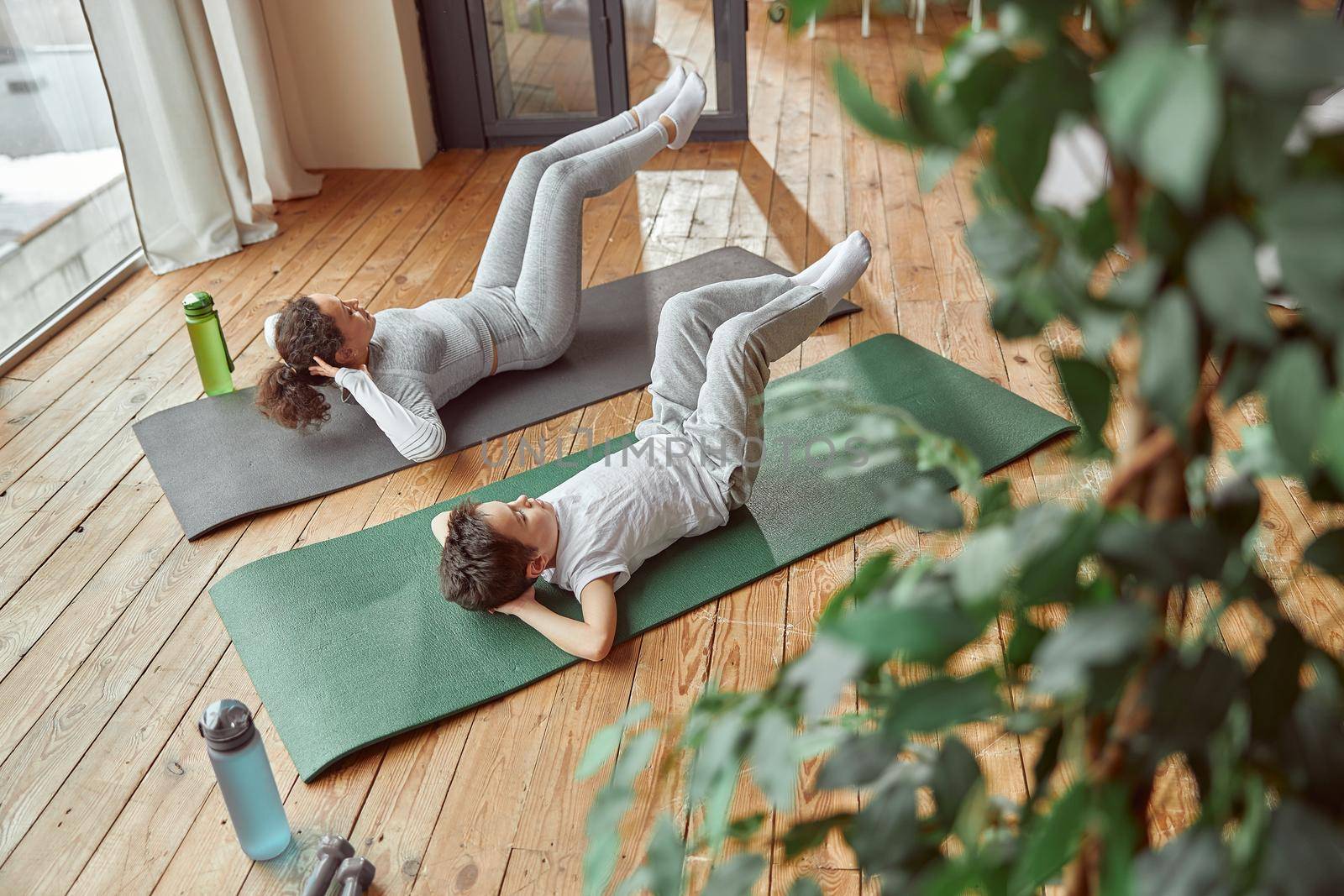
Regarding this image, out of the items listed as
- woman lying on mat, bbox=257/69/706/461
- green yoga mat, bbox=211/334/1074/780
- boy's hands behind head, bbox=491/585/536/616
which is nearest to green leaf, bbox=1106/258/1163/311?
green yoga mat, bbox=211/334/1074/780

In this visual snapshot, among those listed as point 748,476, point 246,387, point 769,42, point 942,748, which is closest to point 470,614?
point 748,476

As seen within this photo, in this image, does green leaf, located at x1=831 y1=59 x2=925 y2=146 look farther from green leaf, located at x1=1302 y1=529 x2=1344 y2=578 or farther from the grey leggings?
the grey leggings

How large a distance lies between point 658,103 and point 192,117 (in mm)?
1574

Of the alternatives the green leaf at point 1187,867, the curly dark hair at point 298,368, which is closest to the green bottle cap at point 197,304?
the curly dark hair at point 298,368

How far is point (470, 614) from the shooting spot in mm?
2084

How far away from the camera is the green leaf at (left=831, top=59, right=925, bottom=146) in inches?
20.3

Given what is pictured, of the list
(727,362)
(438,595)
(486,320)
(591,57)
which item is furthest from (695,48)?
(438,595)

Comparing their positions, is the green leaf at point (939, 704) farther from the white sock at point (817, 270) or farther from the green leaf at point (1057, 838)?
the white sock at point (817, 270)

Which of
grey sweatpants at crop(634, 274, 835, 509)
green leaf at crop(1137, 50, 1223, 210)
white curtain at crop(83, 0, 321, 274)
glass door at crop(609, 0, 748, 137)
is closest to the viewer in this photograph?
green leaf at crop(1137, 50, 1223, 210)

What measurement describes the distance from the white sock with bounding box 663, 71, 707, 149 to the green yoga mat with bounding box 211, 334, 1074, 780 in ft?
3.53

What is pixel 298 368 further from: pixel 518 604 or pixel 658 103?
pixel 658 103

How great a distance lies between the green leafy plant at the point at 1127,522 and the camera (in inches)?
16.6

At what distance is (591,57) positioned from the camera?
4301mm

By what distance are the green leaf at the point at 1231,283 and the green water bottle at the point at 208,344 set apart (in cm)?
265
